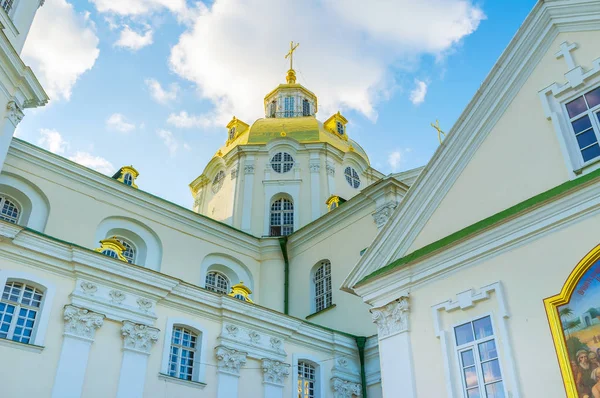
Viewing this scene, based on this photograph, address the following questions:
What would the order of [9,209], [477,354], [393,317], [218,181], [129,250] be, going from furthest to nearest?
[218,181] < [129,250] < [9,209] < [393,317] < [477,354]

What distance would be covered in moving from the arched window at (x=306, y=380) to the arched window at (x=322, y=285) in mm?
4193

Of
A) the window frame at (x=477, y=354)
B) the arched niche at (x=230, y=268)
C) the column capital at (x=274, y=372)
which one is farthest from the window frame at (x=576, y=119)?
the arched niche at (x=230, y=268)

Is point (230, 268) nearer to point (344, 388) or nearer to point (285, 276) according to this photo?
point (285, 276)

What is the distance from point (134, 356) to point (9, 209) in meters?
7.99

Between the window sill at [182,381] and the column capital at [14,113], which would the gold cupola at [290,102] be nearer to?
the column capital at [14,113]

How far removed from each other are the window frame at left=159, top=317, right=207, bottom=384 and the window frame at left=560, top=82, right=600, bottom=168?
10212mm

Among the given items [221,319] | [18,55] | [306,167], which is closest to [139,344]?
[221,319]

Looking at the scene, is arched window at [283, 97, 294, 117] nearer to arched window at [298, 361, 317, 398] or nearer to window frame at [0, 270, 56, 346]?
arched window at [298, 361, 317, 398]

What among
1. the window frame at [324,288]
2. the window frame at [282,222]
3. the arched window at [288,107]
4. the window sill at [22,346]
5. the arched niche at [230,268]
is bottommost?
the window sill at [22,346]

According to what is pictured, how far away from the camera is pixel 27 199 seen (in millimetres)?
19156

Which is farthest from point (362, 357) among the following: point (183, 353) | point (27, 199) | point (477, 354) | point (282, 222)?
point (27, 199)

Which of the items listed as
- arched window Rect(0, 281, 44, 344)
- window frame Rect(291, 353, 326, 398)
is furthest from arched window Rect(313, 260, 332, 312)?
arched window Rect(0, 281, 44, 344)

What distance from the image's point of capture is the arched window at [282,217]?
2733 centimetres

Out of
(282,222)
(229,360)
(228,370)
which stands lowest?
(228,370)
